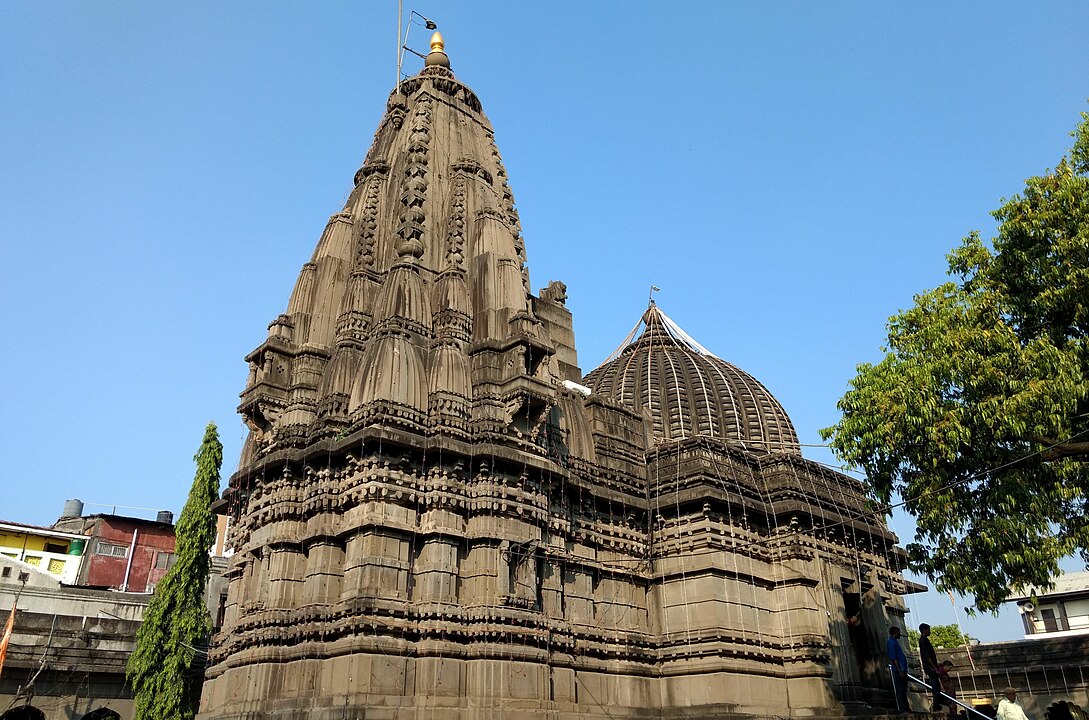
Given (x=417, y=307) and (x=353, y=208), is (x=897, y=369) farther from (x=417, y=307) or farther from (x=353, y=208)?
(x=353, y=208)

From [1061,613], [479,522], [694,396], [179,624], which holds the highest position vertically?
[694,396]

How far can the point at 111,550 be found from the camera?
135 ft

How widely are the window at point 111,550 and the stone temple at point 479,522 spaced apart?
19.8 meters

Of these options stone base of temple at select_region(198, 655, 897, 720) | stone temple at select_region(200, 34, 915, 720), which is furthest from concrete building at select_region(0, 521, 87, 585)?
stone base of temple at select_region(198, 655, 897, 720)

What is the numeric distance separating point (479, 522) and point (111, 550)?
98.0 ft

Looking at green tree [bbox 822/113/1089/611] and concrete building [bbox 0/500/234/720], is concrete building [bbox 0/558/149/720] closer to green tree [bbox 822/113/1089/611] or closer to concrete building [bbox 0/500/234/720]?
concrete building [bbox 0/500/234/720]

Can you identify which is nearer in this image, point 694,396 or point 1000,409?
point 1000,409

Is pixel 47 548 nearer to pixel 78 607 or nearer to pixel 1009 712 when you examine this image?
pixel 78 607

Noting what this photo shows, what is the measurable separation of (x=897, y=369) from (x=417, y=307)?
12269mm

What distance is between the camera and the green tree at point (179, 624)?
2330 cm

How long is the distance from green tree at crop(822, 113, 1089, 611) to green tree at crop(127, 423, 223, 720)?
18697mm

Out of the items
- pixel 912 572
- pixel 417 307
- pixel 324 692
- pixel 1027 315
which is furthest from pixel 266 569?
pixel 1027 315

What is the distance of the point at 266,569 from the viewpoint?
66.7ft

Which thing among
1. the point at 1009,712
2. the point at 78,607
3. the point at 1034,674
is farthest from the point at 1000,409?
the point at 78,607
